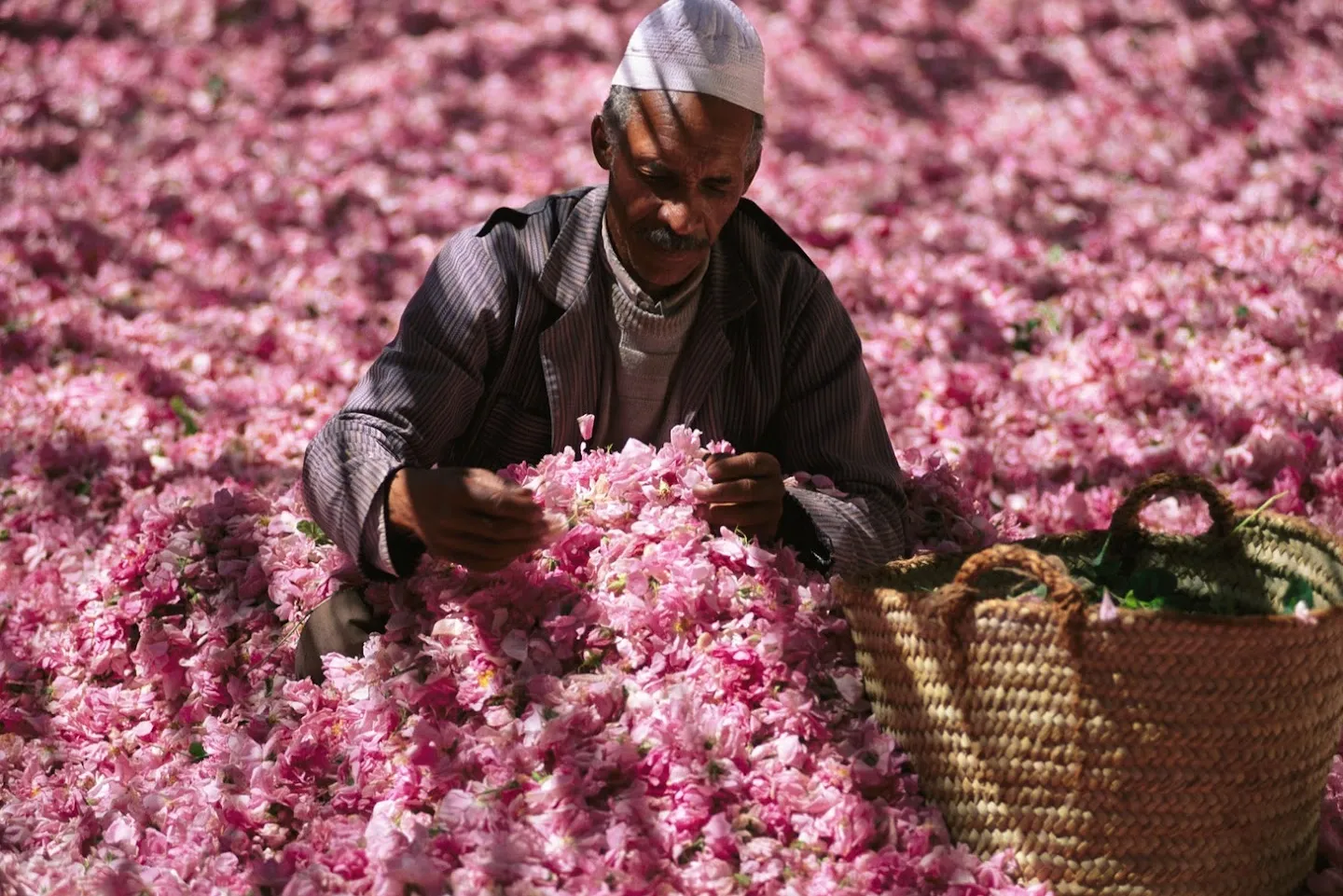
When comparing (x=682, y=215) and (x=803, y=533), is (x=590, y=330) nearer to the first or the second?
(x=682, y=215)

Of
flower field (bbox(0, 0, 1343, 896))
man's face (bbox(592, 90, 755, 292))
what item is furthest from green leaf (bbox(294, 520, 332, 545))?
man's face (bbox(592, 90, 755, 292))

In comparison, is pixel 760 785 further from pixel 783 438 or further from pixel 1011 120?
pixel 1011 120

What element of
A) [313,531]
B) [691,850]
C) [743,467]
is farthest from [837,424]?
[313,531]

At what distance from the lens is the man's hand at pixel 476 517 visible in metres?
2.68

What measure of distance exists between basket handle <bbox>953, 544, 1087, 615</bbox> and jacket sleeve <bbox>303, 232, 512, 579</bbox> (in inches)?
44.3

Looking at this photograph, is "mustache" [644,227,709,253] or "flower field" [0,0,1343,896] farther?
"mustache" [644,227,709,253]

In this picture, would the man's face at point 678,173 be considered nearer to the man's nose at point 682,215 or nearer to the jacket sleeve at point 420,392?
the man's nose at point 682,215

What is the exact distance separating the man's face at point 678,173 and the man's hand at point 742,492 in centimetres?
50

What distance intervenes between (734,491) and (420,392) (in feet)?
2.50

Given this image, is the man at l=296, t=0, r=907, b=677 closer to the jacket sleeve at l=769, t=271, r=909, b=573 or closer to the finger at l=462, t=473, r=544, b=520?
the jacket sleeve at l=769, t=271, r=909, b=573

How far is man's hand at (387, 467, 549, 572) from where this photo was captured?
2.68 metres

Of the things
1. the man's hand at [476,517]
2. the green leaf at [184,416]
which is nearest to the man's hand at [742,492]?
the man's hand at [476,517]

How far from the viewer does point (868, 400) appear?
353 cm

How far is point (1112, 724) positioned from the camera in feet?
8.25
